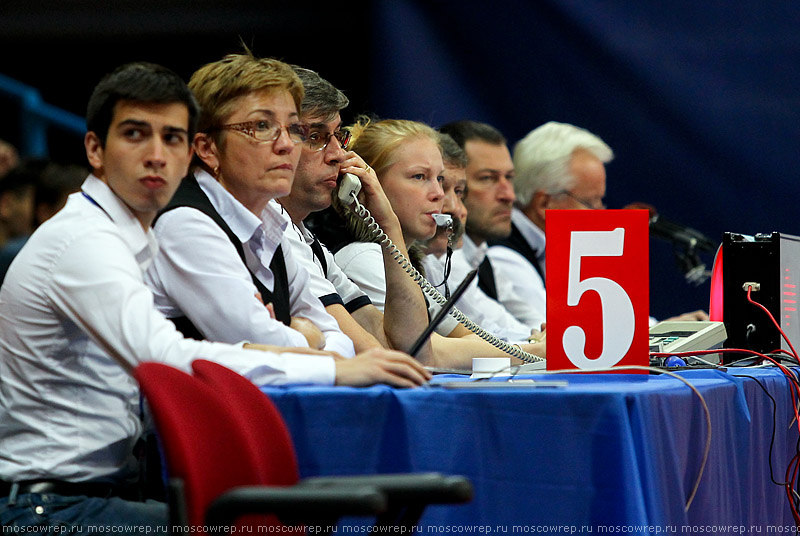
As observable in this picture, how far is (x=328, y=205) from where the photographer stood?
258 cm

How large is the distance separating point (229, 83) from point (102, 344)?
2.22ft

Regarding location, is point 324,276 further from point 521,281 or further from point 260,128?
point 521,281

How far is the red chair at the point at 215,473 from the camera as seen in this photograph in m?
1.18

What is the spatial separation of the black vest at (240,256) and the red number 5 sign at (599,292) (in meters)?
0.56

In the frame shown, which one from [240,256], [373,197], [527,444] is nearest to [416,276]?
[373,197]

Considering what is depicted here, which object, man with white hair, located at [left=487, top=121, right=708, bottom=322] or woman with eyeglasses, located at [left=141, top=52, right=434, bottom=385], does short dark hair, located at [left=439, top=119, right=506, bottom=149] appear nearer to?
man with white hair, located at [left=487, top=121, right=708, bottom=322]

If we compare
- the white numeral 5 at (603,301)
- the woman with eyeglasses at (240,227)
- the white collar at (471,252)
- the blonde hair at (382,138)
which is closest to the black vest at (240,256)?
the woman with eyeglasses at (240,227)

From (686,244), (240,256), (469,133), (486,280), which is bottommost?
(486,280)

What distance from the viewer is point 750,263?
2.63 meters

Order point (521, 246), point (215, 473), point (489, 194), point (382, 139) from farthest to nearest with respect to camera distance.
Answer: point (521, 246), point (489, 194), point (382, 139), point (215, 473)

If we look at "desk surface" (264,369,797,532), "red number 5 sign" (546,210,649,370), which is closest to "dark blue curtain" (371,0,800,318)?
"red number 5 sign" (546,210,649,370)

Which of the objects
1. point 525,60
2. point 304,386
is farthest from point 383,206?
point 525,60

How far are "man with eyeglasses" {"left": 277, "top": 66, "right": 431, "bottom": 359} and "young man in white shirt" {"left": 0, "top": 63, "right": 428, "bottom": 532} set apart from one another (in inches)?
26.7

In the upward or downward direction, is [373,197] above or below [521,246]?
above
